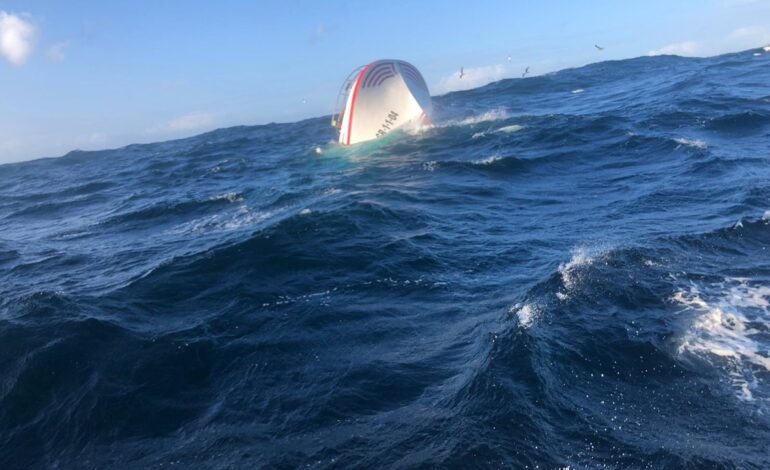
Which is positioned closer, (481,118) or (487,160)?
(487,160)

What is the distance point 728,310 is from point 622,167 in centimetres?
1088

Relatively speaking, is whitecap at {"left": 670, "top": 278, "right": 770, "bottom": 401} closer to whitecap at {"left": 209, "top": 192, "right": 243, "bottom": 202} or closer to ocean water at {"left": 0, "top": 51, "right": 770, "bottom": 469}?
ocean water at {"left": 0, "top": 51, "right": 770, "bottom": 469}

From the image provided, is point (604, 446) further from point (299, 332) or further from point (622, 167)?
point (622, 167)

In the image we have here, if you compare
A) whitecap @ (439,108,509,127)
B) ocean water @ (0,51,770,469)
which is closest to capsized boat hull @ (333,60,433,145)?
Result: whitecap @ (439,108,509,127)

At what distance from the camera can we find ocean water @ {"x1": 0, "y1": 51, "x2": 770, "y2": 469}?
18.3 feet

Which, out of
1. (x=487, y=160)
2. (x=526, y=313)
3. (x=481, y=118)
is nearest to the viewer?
(x=526, y=313)

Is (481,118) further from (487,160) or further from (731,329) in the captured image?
(731,329)

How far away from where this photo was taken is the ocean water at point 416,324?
5.59 metres

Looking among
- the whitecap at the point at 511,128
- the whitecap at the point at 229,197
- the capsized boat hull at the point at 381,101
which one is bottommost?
the whitecap at the point at 229,197

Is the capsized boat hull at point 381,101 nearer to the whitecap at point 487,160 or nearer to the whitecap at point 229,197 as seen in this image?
the whitecap at point 487,160

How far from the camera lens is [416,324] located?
8.27 metres

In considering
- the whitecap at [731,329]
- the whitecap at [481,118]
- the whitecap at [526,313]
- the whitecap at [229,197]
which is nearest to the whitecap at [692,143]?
the whitecap at [731,329]

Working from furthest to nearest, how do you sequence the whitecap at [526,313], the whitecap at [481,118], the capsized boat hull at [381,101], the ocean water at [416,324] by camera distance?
1. the whitecap at [481,118]
2. the capsized boat hull at [381,101]
3. the whitecap at [526,313]
4. the ocean water at [416,324]

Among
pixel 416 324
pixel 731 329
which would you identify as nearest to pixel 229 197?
pixel 416 324
